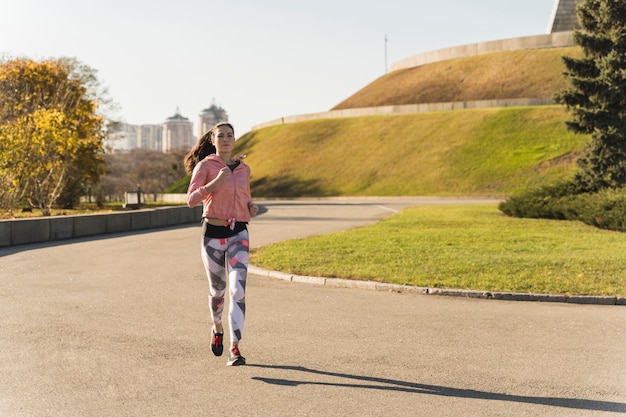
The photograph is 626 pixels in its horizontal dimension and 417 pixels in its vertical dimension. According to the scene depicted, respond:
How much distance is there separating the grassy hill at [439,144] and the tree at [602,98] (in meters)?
23.7

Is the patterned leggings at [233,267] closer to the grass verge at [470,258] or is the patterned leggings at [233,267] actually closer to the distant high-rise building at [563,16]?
the grass verge at [470,258]

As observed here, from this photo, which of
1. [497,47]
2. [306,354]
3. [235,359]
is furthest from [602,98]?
[497,47]

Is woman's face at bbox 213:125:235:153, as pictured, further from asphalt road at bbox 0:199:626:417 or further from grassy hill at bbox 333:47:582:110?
grassy hill at bbox 333:47:582:110

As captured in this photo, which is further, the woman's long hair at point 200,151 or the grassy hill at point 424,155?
the grassy hill at point 424,155

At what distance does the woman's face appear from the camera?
6.60 meters

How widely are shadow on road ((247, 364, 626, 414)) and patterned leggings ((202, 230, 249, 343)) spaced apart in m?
0.61

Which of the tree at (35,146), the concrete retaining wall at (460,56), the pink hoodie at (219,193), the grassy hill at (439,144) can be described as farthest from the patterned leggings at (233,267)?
the concrete retaining wall at (460,56)

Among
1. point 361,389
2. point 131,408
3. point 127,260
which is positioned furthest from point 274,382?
point 127,260

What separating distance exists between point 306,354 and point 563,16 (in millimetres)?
94114

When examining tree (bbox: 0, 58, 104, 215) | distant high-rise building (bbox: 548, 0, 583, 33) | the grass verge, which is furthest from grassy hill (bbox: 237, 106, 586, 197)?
the grass verge

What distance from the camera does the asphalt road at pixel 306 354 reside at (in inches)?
215

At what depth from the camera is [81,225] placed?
70.7 ft

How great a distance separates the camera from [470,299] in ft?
34.4

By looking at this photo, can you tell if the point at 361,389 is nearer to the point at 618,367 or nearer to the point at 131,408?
the point at 131,408
